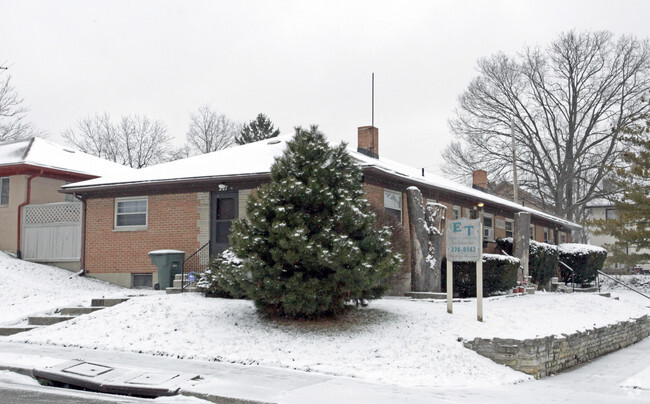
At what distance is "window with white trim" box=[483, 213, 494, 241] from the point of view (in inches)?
1018

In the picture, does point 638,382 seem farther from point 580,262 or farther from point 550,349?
point 580,262

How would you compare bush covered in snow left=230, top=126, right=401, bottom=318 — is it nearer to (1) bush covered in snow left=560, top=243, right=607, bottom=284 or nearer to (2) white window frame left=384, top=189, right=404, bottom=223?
(2) white window frame left=384, top=189, right=404, bottom=223

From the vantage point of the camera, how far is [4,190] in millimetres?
21828

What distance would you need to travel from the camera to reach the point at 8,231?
21.3 m

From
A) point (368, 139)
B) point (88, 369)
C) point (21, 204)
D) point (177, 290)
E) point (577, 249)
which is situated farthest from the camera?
point (577, 249)

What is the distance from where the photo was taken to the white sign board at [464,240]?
12719mm

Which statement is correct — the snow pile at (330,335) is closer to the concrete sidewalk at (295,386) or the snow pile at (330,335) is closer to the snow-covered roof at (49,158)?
the concrete sidewalk at (295,386)

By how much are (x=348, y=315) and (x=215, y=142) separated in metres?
47.1

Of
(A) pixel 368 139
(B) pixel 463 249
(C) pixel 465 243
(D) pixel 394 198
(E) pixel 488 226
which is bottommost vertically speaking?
(B) pixel 463 249

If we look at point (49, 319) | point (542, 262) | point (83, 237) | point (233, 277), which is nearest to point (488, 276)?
point (542, 262)

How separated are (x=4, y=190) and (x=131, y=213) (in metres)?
5.72

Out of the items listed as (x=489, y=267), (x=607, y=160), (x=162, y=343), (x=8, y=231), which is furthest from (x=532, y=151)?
(x=162, y=343)

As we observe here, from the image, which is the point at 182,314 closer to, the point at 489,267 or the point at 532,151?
the point at 489,267

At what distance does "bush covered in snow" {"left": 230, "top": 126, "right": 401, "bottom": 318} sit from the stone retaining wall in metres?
2.18
